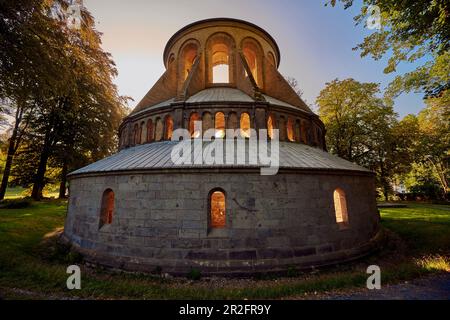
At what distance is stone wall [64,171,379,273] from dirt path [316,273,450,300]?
2.35m

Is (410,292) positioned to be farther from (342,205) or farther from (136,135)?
(136,135)

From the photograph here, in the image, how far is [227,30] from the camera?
15.1 metres

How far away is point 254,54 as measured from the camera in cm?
1638

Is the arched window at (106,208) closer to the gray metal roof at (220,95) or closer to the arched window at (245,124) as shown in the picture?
the gray metal roof at (220,95)

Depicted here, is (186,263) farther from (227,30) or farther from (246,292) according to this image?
(227,30)

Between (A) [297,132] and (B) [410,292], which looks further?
(A) [297,132]

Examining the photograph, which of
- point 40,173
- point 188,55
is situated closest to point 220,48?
point 188,55

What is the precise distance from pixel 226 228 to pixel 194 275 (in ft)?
6.15

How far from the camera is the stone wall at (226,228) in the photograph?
291 inches

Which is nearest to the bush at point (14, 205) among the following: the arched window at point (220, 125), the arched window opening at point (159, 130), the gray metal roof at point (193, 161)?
the gray metal roof at point (193, 161)

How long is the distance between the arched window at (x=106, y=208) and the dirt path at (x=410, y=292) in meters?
8.68

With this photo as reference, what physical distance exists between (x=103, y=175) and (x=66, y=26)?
8.68 m

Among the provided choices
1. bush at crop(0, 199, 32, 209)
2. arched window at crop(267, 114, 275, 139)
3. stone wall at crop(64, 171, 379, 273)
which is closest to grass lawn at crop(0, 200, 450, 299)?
stone wall at crop(64, 171, 379, 273)
